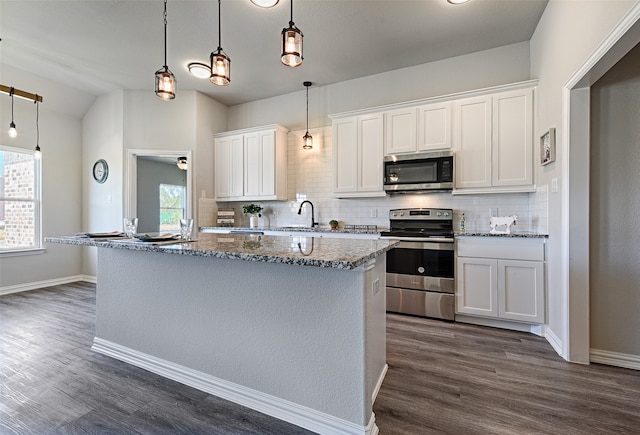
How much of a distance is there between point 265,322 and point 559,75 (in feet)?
9.60

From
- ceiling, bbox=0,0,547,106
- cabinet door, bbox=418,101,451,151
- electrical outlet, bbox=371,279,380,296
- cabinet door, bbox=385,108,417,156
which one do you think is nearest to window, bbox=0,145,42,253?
ceiling, bbox=0,0,547,106

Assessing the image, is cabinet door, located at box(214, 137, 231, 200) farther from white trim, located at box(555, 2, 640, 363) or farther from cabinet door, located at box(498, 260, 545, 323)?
white trim, located at box(555, 2, 640, 363)

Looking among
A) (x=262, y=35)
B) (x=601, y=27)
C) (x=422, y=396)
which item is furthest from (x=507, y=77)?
(x=422, y=396)

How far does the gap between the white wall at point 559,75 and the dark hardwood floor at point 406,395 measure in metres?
0.33

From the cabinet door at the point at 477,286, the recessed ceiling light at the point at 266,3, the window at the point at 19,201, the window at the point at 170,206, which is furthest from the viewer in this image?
the window at the point at 170,206

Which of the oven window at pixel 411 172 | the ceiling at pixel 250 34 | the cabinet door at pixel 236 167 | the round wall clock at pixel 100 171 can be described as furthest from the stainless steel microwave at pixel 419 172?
the round wall clock at pixel 100 171

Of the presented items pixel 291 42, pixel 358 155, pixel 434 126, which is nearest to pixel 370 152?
pixel 358 155

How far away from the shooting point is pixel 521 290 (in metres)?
2.72

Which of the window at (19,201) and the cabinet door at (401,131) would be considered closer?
the cabinet door at (401,131)

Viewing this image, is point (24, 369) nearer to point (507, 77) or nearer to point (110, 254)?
point (110, 254)

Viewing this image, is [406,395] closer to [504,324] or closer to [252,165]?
[504,324]

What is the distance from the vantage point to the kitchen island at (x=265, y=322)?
1.42m

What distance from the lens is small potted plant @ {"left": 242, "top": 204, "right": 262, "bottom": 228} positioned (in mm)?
4605

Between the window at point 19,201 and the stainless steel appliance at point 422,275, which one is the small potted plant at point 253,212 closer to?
the stainless steel appliance at point 422,275
